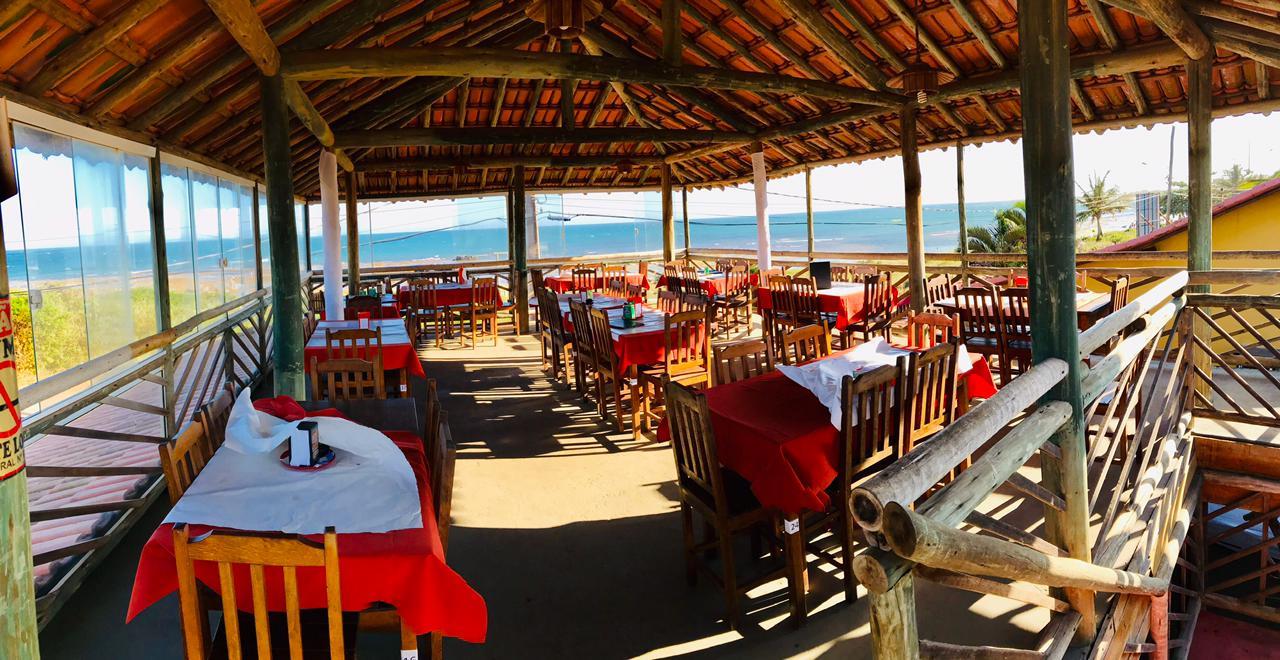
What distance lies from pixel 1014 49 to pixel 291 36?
20.9 feet

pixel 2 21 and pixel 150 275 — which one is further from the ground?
pixel 2 21

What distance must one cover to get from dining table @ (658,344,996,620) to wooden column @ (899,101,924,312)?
5057 millimetres

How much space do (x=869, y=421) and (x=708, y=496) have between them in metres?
0.86

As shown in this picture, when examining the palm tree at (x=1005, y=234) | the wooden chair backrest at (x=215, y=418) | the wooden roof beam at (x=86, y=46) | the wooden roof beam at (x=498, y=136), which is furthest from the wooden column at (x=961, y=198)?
the palm tree at (x=1005, y=234)

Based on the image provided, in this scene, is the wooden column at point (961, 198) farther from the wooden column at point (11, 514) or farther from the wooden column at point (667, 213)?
the wooden column at point (11, 514)

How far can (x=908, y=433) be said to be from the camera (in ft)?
12.2

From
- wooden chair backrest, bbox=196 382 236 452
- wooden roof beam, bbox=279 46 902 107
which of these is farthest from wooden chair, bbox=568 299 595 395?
wooden chair backrest, bbox=196 382 236 452

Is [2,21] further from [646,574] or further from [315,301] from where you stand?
[315,301]

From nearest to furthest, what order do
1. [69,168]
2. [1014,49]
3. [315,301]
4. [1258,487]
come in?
1. [69,168]
2. [1258,487]
3. [1014,49]
4. [315,301]

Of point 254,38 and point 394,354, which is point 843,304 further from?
A: point 254,38

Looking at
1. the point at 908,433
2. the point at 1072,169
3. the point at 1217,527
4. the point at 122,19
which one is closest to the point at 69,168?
the point at 122,19

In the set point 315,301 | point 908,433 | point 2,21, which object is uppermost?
point 2,21

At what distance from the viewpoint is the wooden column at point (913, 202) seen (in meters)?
8.16

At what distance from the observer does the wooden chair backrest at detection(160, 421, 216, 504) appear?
2277mm
